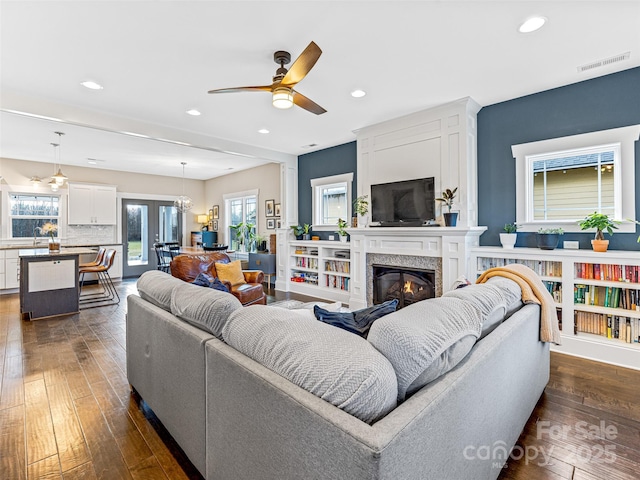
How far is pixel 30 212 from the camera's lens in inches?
274

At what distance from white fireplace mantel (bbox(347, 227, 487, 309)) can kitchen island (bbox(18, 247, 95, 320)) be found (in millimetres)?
4193

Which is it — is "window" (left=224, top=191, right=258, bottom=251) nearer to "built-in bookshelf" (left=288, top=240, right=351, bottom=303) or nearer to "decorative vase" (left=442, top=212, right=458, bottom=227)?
"built-in bookshelf" (left=288, top=240, right=351, bottom=303)

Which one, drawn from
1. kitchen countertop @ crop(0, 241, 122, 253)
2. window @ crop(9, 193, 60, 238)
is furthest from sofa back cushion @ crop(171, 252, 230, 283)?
window @ crop(9, 193, 60, 238)

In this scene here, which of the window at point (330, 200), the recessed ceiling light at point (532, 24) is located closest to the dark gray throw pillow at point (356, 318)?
the recessed ceiling light at point (532, 24)

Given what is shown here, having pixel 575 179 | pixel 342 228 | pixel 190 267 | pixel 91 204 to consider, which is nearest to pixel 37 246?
pixel 91 204

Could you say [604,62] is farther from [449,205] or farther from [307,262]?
[307,262]

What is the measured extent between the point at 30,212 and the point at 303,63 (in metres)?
7.78

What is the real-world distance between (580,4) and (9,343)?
6086mm

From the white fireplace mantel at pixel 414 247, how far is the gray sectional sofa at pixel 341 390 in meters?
2.09

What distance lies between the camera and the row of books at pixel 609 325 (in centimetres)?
299

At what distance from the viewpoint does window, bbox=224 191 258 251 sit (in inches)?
312

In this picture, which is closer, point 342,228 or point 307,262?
point 342,228

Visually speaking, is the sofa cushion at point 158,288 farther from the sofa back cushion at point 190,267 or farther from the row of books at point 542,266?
the row of books at point 542,266

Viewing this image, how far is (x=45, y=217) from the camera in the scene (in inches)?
280
